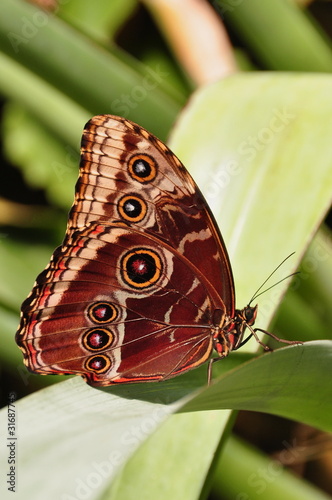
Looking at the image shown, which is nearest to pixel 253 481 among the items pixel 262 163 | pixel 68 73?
pixel 262 163

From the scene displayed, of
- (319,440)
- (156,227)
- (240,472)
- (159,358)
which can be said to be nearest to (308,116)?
(156,227)

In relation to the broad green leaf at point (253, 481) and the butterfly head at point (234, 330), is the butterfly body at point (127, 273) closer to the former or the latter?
the butterfly head at point (234, 330)

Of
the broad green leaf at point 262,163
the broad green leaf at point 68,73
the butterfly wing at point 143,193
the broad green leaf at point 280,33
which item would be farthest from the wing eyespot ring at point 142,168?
the broad green leaf at point 280,33

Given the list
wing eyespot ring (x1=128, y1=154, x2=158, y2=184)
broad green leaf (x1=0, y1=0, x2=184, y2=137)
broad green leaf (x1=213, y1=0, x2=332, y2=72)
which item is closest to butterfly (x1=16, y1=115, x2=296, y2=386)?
wing eyespot ring (x1=128, y1=154, x2=158, y2=184)

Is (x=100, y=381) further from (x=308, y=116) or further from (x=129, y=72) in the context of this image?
(x=129, y=72)

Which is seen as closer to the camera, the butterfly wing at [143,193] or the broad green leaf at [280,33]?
the butterfly wing at [143,193]

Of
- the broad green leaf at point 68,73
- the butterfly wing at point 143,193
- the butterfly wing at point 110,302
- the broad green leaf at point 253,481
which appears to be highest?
the broad green leaf at point 68,73

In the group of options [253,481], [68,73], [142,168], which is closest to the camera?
[142,168]

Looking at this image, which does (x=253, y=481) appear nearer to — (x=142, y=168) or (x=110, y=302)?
(x=110, y=302)
